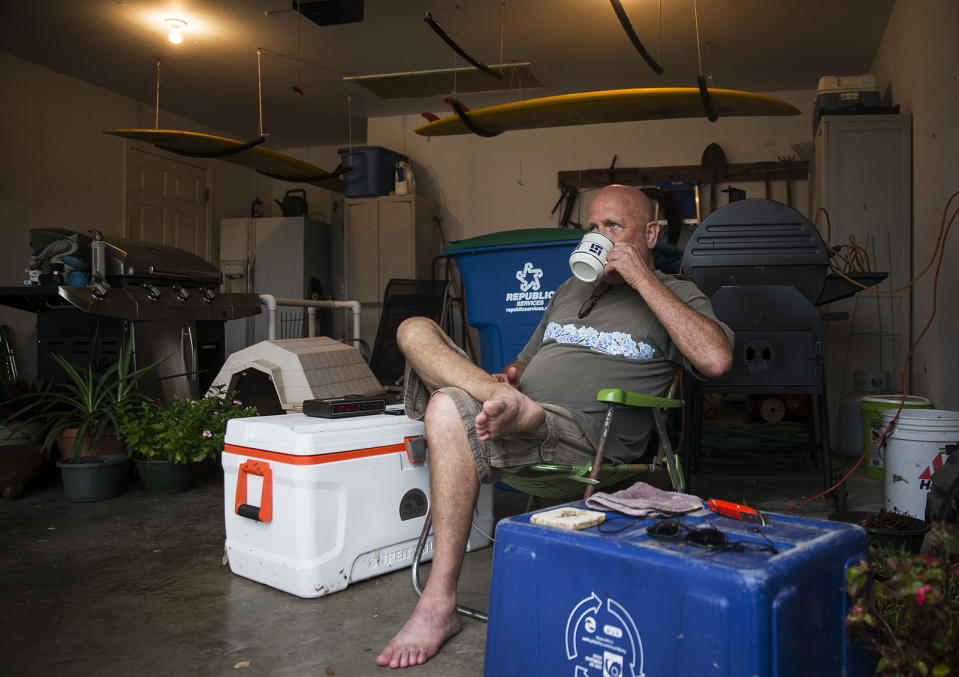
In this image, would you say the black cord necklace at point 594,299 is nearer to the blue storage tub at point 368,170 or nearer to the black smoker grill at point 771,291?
the black smoker grill at point 771,291

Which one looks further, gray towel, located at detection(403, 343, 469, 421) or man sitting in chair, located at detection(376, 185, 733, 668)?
gray towel, located at detection(403, 343, 469, 421)

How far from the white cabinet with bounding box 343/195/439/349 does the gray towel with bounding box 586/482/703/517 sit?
5487 millimetres

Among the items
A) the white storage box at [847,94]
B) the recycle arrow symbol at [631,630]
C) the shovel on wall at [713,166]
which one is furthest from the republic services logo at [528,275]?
the shovel on wall at [713,166]

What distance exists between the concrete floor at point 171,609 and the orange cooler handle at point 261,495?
0.74 feet

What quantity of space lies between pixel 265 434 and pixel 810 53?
5403 mm

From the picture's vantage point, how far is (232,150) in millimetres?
4988

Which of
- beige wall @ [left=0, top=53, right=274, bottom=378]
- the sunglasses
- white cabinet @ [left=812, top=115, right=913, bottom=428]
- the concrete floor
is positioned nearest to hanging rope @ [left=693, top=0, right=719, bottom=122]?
white cabinet @ [left=812, top=115, right=913, bottom=428]

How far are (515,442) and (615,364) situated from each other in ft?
1.46

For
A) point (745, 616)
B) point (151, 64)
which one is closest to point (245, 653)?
point (745, 616)

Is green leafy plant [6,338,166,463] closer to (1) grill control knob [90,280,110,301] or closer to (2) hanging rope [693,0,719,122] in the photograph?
(1) grill control knob [90,280,110,301]

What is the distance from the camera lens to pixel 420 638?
159cm

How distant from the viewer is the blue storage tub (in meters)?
6.83

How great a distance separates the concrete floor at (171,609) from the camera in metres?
1.61

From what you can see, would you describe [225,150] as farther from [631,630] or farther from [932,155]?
[631,630]
